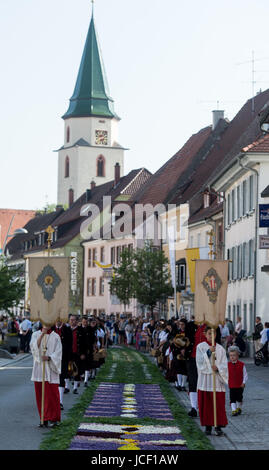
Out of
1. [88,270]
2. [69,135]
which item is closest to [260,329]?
[88,270]

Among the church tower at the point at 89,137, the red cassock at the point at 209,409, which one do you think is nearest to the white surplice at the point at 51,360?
the red cassock at the point at 209,409

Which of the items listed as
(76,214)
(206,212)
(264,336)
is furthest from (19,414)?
(76,214)

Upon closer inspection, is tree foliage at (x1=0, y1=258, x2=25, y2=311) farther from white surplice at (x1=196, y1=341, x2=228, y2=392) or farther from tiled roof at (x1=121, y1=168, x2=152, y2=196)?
tiled roof at (x1=121, y1=168, x2=152, y2=196)

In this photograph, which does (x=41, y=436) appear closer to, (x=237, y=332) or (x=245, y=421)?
(x=245, y=421)

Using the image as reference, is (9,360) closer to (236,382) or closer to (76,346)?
(76,346)

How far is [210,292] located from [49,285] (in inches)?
106

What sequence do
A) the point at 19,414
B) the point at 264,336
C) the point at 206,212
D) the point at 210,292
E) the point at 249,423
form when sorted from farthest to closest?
the point at 206,212
the point at 264,336
the point at 19,414
the point at 249,423
the point at 210,292

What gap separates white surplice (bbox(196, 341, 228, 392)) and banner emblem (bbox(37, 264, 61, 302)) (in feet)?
8.96

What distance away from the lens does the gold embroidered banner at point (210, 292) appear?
16.3 m

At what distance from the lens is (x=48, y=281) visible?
17.5 metres

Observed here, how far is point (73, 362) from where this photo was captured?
23531 mm

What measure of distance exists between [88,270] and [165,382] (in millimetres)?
72293

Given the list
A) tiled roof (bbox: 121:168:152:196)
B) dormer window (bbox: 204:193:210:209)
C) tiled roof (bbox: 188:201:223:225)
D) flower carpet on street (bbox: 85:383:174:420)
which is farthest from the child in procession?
tiled roof (bbox: 121:168:152:196)

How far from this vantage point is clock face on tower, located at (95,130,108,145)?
465ft
